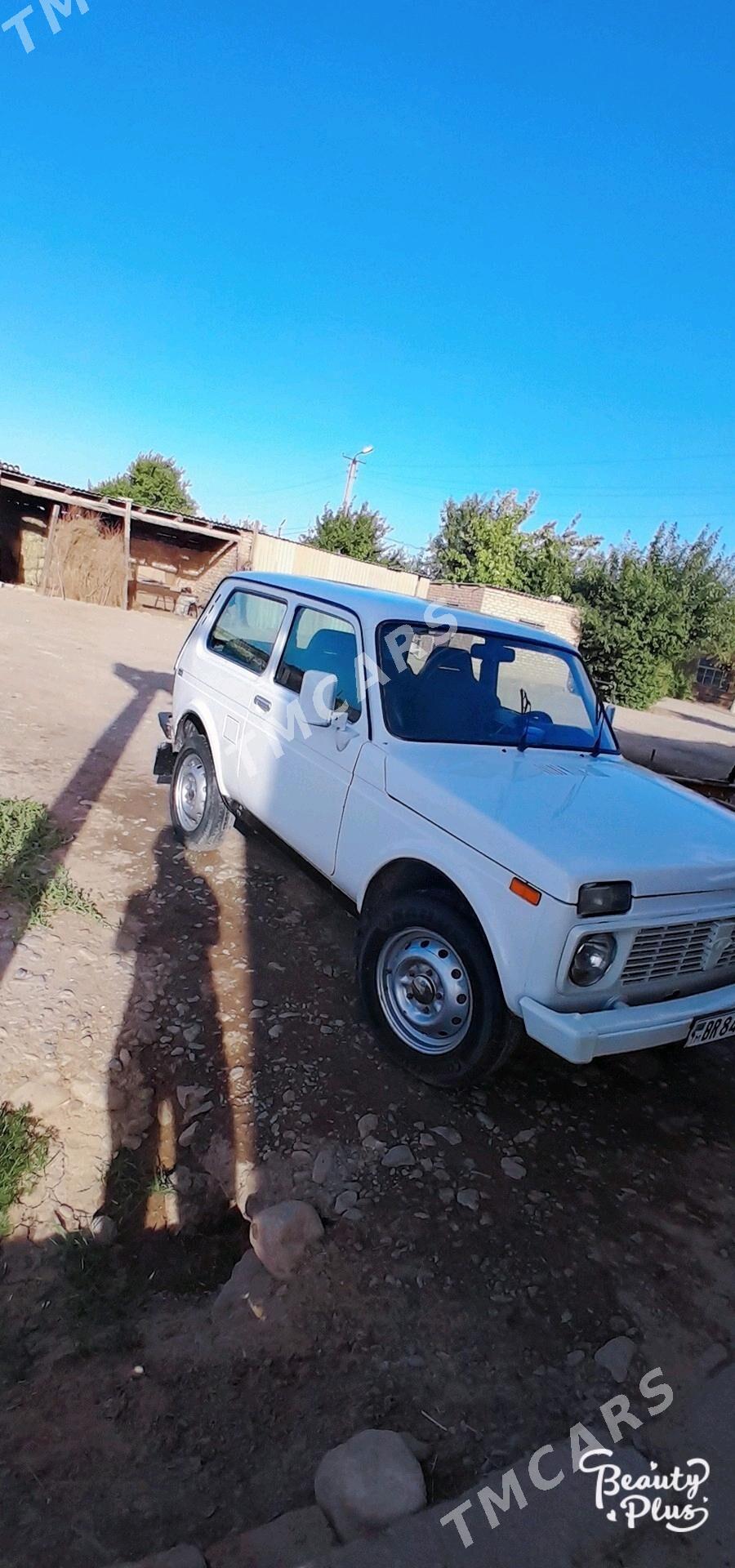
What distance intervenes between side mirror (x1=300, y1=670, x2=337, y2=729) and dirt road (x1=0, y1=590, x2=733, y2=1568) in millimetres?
920

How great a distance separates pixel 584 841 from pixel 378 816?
945 mm

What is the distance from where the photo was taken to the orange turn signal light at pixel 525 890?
98.6 inches

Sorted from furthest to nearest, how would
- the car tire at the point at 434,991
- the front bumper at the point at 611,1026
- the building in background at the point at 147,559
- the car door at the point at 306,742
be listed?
the building in background at the point at 147,559, the car door at the point at 306,742, the car tire at the point at 434,991, the front bumper at the point at 611,1026

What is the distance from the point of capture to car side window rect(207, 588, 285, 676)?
449 cm

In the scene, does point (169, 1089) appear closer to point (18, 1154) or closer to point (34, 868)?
point (18, 1154)

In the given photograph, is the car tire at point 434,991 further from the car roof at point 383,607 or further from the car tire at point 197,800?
the car tire at point 197,800

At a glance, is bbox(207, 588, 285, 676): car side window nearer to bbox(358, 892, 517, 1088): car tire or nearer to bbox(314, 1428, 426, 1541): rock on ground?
bbox(358, 892, 517, 1088): car tire

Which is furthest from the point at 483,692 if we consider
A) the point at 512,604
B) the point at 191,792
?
the point at 512,604

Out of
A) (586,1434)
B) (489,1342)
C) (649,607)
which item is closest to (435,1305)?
(489,1342)

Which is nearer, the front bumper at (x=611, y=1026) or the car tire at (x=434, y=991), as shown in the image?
Answer: the front bumper at (x=611, y=1026)

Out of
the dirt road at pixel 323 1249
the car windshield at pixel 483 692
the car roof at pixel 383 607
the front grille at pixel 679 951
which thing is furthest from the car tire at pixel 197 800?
the front grille at pixel 679 951

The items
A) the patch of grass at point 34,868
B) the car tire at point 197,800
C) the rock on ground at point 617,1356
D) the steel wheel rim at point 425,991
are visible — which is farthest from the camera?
the car tire at point 197,800

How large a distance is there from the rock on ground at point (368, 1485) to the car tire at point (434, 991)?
124 centimetres

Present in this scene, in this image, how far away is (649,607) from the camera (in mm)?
24188
